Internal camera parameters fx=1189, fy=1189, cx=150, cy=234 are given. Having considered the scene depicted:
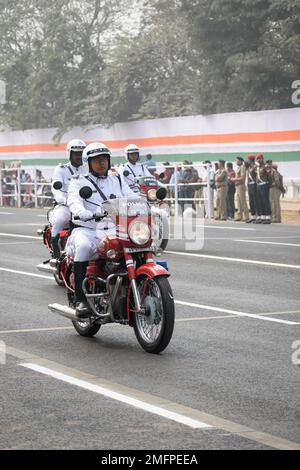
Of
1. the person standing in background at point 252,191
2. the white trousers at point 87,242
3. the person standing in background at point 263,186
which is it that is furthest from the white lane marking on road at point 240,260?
the person standing in background at point 252,191

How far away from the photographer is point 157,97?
50188 millimetres

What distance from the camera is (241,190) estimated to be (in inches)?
1217

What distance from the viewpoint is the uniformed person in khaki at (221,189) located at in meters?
31.9

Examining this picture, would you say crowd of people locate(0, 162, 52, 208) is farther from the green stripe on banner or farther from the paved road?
Answer: the paved road

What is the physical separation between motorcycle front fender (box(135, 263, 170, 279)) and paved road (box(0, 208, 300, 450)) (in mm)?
712

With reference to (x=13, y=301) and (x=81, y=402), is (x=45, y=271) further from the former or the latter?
(x=81, y=402)

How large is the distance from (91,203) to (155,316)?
1.56 m

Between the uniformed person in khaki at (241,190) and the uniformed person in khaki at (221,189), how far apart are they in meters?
0.45

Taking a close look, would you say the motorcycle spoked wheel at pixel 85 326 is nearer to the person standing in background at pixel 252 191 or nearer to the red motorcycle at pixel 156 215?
the red motorcycle at pixel 156 215

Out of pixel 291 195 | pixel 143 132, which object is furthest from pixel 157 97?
pixel 291 195

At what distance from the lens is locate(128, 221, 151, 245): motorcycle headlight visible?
10344 millimetres

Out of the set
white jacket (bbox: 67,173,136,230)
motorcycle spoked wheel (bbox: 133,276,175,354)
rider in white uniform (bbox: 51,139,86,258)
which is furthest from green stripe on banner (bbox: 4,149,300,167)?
motorcycle spoked wheel (bbox: 133,276,175,354)

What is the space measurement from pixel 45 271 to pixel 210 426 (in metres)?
9.18

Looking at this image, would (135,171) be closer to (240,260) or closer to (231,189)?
(240,260)
